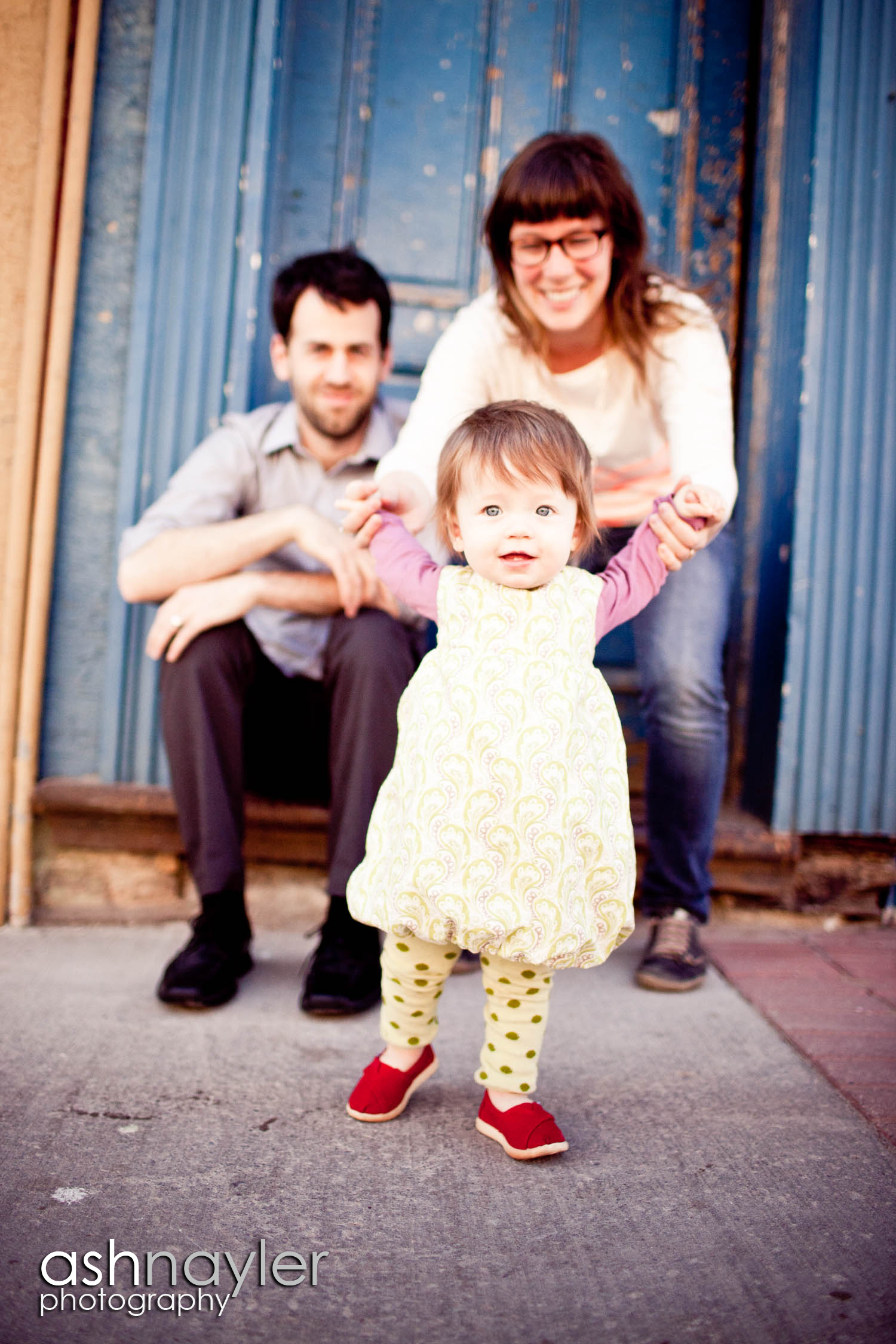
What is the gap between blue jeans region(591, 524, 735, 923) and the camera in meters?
1.98

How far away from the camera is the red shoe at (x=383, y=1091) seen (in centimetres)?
139

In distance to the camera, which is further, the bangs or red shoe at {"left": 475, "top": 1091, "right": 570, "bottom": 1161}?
the bangs

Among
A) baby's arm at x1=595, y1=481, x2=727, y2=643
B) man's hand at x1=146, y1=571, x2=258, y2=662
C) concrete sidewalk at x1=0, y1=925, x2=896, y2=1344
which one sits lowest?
concrete sidewalk at x1=0, y1=925, x2=896, y2=1344

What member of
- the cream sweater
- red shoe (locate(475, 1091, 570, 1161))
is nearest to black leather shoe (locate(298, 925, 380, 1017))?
red shoe (locate(475, 1091, 570, 1161))

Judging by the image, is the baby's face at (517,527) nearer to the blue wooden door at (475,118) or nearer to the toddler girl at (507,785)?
the toddler girl at (507,785)

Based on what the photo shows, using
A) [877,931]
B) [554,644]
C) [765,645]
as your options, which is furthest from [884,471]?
[554,644]

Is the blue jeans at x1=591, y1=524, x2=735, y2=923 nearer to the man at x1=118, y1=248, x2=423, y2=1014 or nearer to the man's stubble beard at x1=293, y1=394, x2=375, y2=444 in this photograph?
the man at x1=118, y1=248, x2=423, y2=1014

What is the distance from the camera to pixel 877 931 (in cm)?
236

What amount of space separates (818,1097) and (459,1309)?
761mm

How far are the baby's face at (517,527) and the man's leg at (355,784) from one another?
55cm

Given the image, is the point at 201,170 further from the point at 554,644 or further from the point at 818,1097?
the point at 818,1097

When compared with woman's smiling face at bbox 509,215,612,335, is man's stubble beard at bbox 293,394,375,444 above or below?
below

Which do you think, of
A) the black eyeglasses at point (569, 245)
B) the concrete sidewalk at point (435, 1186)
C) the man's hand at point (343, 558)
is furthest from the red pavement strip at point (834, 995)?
the black eyeglasses at point (569, 245)

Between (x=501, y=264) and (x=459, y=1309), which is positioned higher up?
(x=501, y=264)
